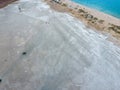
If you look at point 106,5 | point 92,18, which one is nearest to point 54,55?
point 92,18

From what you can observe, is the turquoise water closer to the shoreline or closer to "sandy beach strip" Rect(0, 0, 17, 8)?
the shoreline

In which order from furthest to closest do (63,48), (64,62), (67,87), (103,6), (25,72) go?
(103,6)
(63,48)
(64,62)
(25,72)
(67,87)

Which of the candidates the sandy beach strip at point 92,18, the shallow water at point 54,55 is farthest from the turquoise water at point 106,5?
the shallow water at point 54,55

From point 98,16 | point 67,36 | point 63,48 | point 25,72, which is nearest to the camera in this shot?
point 25,72

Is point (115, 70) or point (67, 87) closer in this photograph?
point (67, 87)

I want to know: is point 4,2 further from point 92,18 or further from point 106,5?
point 106,5

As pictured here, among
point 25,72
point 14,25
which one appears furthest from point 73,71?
point 14,25

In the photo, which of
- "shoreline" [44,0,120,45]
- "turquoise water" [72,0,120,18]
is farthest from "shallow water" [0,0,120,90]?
"turquoise water" [72,0,120,18]

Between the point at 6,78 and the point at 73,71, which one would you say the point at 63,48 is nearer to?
the point at 73,71
